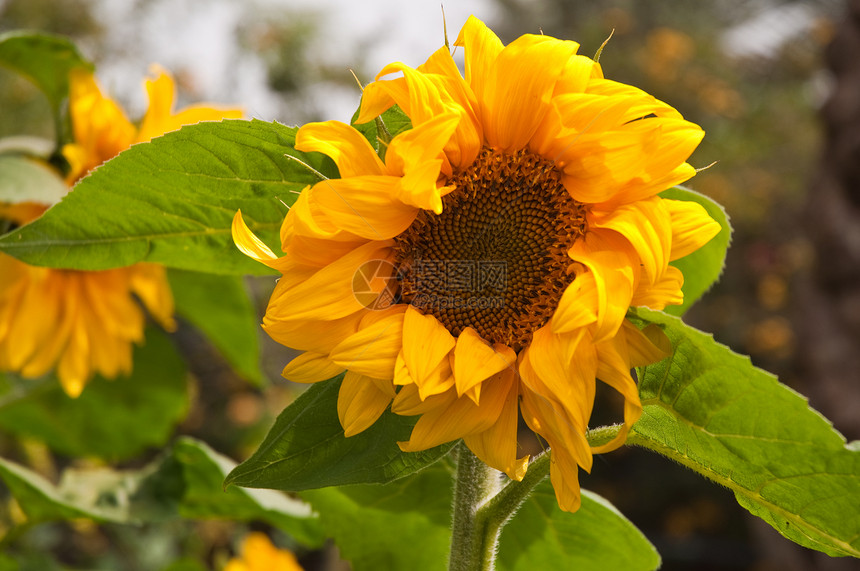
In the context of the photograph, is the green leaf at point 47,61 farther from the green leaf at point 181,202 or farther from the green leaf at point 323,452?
the green leaf at point 323,452

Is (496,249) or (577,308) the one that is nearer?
(577,308)

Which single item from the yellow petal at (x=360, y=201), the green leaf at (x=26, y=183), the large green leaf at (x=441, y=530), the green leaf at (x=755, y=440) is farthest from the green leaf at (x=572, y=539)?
the green leaf at (x=26, y=183)

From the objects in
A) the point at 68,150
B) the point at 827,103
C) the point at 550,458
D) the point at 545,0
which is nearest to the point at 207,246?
the point at 550,458

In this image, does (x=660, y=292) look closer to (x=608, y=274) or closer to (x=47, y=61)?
(x=608, y=274)

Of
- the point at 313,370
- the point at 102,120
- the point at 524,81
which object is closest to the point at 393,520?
the point at 313,370

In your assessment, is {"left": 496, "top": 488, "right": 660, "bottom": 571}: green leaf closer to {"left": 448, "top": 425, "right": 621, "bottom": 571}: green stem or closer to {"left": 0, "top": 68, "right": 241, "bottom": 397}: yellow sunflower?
{"left": 448, "top": 425, "right": 621, "bottom": 571}: green stem

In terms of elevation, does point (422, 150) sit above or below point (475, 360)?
above

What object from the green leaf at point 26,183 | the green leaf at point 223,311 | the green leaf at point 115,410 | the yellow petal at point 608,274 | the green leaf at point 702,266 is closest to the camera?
the yellow petal at point 608,274
